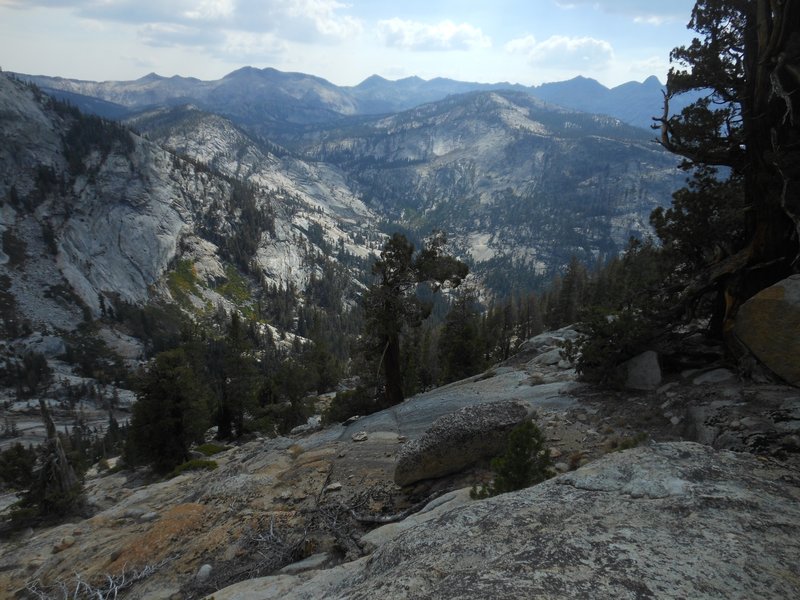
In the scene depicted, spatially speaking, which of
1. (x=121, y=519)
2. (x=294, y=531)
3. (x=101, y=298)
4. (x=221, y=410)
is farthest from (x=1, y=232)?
(x=294, y=531)

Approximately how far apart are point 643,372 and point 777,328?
178 inches

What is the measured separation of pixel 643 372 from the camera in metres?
14.4

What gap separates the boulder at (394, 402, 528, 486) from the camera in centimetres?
1204

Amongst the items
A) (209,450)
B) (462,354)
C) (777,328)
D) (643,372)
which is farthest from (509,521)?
(462,354)

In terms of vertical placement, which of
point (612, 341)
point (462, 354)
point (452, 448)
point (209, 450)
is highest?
point (612, 341)

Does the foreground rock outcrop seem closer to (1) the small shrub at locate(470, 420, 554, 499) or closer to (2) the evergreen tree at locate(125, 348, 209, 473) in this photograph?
(1) the small shrub at locate(470, 420, 554, 499)

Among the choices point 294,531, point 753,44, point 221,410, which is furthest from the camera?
point 221,410

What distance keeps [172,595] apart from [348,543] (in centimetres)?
425

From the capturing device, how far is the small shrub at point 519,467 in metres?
8.26

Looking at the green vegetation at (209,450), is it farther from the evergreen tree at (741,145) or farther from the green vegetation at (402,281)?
the evergreen tree at (741,145)

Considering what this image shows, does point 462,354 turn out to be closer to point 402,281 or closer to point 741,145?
point 402,281

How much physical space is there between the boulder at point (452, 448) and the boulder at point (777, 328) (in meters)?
6.23

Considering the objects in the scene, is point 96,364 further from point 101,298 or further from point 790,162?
point 790,162

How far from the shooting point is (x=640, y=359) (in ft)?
48.5
